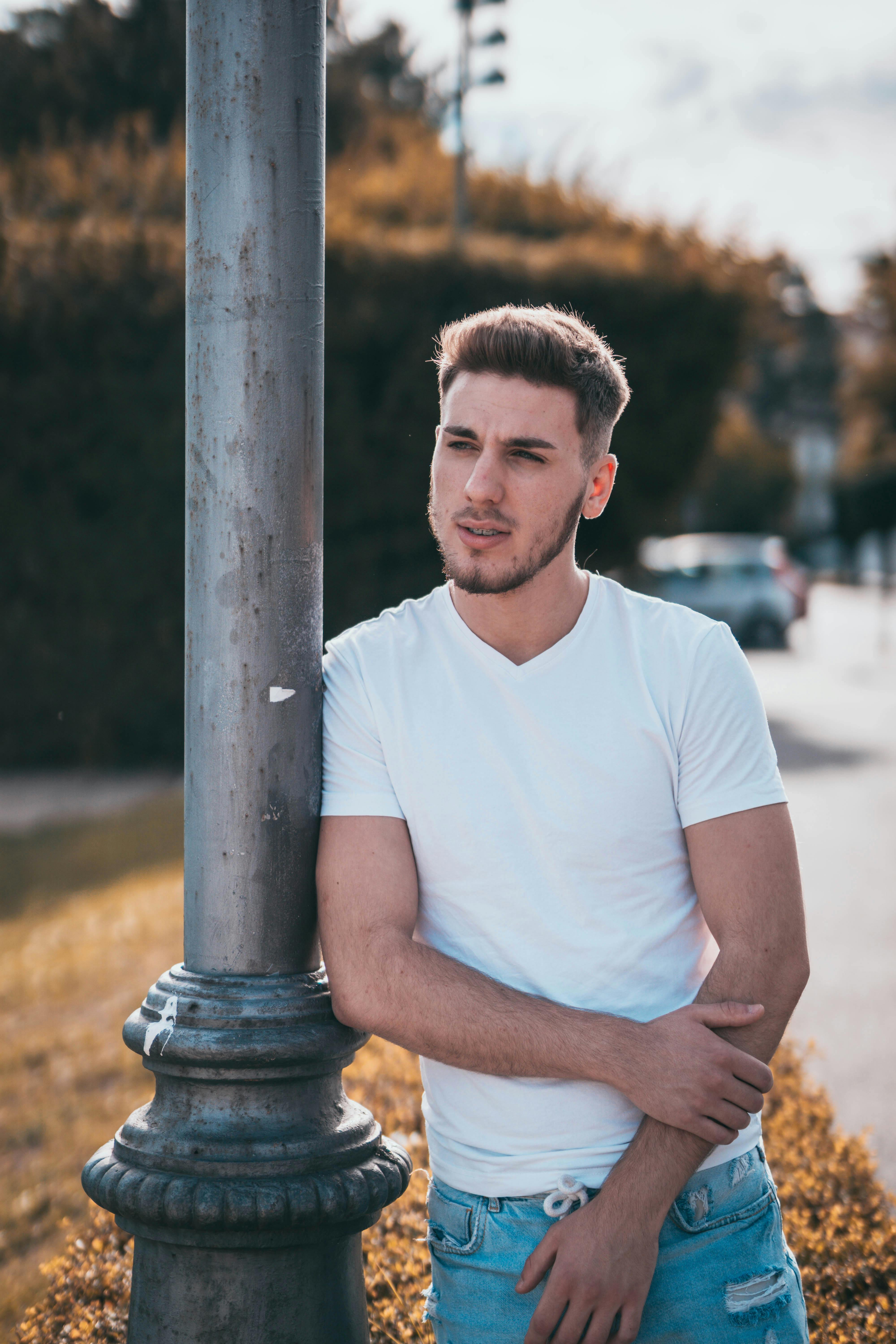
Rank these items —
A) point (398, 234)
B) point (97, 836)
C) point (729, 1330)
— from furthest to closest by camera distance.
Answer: point (398, 234)
point (97, 836)
point (729, 1330)

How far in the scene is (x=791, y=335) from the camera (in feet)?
48.7

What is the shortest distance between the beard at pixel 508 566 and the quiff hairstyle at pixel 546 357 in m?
0.19

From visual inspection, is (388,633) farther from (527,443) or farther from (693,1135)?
(693,1135)

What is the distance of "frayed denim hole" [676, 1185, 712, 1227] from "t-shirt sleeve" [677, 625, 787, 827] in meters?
Answer: 0.62

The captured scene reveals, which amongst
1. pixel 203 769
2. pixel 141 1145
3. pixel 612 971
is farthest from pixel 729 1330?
pixel 203 769

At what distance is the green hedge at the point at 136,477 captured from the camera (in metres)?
11.2

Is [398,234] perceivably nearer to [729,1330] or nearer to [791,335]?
[791,335]

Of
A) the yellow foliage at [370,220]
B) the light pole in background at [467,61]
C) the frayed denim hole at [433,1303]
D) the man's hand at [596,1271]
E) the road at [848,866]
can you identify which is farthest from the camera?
the light pole in background at [467,61]

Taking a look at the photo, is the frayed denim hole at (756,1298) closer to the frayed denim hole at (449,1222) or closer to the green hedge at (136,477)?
the frayed denim hole at (449,1222)

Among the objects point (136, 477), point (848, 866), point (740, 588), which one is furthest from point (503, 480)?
point (740, 588)

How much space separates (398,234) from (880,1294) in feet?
36.2

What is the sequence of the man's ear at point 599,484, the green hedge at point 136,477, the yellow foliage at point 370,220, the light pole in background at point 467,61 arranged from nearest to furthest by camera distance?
the man's ear at point 599,484 < the green hedge at point 136,477 < the yellow foliage at point 370,220 < the light pole in background at point 467,61

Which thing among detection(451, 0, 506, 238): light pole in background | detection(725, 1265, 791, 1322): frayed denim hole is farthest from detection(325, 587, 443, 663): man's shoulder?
detection(451, 0, 506, 238): light pole in background

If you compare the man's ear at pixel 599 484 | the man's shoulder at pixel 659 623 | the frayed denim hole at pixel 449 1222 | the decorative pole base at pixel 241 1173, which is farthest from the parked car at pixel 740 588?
the decorative pole base at pixel 241 1173
